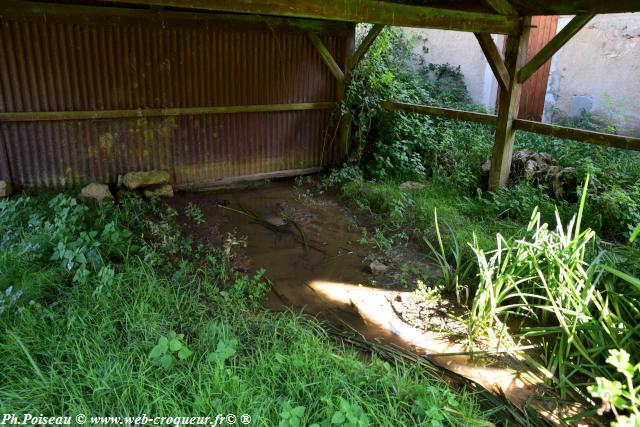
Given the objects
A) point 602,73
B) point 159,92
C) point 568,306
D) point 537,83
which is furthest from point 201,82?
point 602,73

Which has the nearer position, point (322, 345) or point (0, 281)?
point (322, 345)

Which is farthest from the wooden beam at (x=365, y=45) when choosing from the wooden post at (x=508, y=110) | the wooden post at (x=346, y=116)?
the wooden post at (x=508, y=110)

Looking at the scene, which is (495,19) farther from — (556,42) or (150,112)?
(150,112)

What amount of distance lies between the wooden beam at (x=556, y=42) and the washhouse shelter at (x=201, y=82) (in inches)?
0.6

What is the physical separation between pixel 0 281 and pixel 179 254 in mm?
1528

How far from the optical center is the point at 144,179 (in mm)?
6266

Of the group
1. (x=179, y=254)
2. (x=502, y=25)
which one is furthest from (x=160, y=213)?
(x=502, y=25)

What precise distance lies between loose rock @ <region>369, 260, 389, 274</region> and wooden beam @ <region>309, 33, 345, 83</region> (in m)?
3.89

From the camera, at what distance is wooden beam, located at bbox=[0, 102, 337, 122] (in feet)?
18.4

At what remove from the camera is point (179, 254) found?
15.1 ft

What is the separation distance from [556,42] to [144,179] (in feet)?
17.8

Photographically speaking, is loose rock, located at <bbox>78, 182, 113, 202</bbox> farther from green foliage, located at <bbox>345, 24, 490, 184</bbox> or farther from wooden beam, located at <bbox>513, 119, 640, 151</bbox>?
wooden beam, located at <bbox>513, 119, 640, 151</bbox>

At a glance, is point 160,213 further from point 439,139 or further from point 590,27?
point 590,27

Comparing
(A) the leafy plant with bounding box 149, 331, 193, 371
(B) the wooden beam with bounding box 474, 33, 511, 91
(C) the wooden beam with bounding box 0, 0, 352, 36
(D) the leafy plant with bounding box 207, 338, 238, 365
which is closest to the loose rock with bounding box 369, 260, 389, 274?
(D) the leafy plant with bounding box 207, 338, 238, 365
